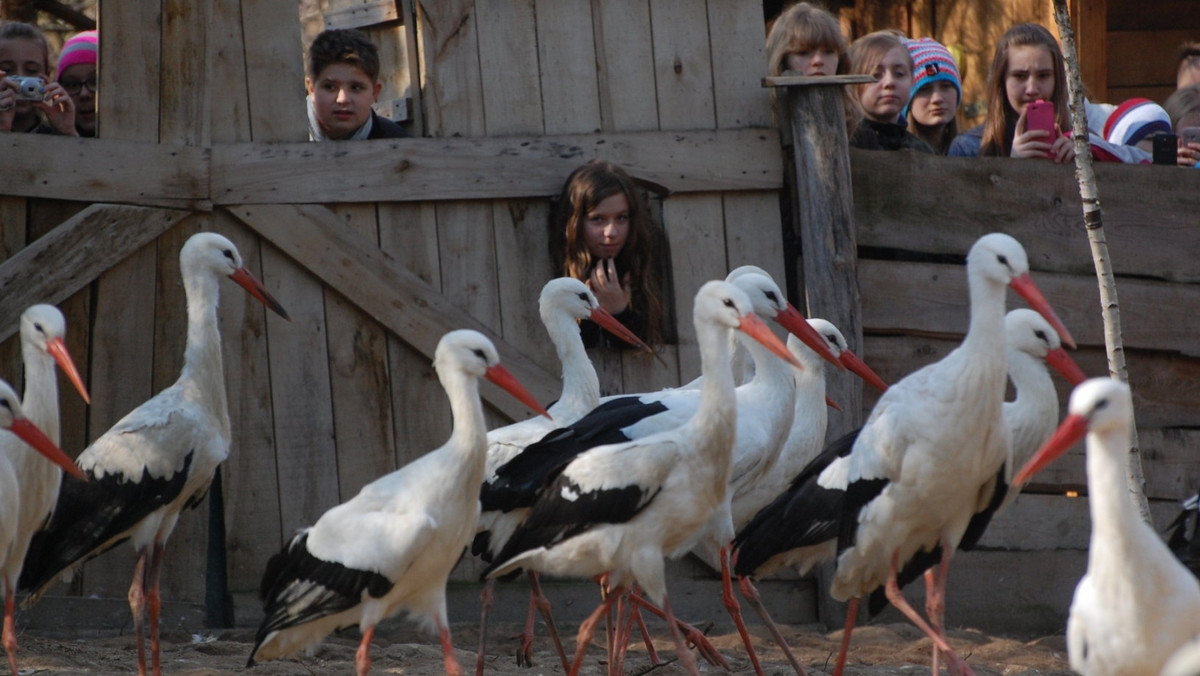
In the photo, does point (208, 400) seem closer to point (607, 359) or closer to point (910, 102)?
point (607, 359)

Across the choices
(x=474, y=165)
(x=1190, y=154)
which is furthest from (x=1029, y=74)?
(x=474, y=165)

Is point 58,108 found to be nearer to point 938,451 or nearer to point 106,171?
point 106,171

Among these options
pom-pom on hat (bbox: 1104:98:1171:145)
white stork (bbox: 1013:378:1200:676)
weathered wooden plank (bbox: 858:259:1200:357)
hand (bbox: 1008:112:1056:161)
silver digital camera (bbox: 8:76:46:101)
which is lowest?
white stork (bbox: 1013:378:1200:676)

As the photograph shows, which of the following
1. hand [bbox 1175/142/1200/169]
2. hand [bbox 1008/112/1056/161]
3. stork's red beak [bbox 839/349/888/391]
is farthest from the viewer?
hand [bbox 1175/142/1200/169]

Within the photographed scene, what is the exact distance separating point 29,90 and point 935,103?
4434 mm

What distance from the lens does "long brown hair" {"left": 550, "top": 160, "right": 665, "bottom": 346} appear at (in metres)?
6.88

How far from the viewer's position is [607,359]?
7.26 metres

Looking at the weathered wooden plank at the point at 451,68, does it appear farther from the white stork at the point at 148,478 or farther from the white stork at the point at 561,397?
the white stork at the point at 148,478

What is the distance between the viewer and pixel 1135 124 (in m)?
8.18

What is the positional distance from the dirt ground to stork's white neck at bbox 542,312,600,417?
108cm

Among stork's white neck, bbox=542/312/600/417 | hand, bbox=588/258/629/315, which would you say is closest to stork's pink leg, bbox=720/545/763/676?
stork's white neck, bbox=542/312/600/417

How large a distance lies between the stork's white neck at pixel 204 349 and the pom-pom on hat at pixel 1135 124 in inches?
186

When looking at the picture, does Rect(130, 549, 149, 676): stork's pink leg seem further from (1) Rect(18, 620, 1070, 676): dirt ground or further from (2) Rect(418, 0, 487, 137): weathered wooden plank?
(2) Rect(418, 0, 487, 137): weathered wooden plank

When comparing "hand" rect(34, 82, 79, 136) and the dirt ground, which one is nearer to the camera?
the dirt ground
